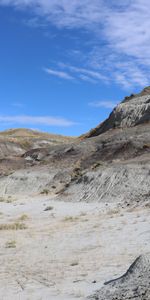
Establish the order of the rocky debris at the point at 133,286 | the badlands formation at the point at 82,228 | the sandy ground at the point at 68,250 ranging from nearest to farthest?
the rocky debris at the point at 133,286 < the badlands formation at the point at 82,228 < the sandy ground at the point at 68,250

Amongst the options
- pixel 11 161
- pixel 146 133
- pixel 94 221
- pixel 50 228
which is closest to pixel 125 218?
pixel 94 221

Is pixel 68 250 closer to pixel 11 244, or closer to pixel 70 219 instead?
pixel 11 244

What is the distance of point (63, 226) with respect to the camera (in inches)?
914

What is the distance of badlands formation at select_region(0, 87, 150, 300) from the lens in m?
11.8

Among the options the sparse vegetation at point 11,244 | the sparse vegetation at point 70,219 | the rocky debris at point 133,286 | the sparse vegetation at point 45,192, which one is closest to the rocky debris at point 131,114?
the sparse vegetation at point 45,192

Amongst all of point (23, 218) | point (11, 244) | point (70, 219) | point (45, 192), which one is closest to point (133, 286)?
point (11, 244)

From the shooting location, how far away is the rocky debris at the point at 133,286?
8.98 meters

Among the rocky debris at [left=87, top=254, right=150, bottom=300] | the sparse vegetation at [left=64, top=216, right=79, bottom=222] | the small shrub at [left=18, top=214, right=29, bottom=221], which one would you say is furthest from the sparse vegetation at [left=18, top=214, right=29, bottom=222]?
the rocky debris at [left=87, top=254, right=150, bottom=300]

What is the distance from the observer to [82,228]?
71.9ft

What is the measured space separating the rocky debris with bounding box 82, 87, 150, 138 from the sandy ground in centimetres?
4086

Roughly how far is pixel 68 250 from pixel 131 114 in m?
55.2

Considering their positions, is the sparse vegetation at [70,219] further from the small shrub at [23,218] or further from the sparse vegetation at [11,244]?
the sparse vegetation at [11,244]

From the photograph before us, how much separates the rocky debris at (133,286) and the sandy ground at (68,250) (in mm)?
1060

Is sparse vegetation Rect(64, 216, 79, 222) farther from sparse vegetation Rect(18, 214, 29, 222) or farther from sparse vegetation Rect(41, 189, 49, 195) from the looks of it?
sparse vegetation Rect(41, 189, 49, 195)
